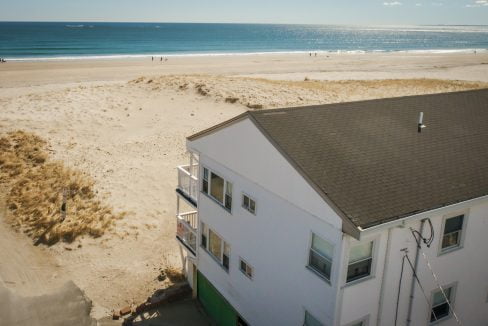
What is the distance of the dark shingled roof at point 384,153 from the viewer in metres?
11.2

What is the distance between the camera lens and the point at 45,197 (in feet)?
88.4

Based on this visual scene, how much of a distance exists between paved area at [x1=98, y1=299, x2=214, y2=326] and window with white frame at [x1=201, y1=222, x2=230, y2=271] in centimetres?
287

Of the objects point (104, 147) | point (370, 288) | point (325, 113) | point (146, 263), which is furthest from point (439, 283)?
point (104, 147)

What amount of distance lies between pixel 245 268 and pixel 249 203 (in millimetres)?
2367

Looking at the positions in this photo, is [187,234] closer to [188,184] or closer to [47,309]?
[188,184]

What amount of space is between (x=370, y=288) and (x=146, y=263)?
522 inches

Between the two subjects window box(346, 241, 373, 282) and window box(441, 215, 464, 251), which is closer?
window box(346, 241, 373, 282)

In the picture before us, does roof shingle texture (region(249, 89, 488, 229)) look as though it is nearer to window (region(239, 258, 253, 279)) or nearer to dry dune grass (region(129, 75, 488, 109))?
window (region(239, 258, 253, 279))

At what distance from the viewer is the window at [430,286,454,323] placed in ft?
44.2

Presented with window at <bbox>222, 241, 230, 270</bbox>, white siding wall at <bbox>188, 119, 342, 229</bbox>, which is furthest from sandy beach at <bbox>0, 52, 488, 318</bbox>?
white siding wall at <bbox>188, 119, 342, 229</bbox>

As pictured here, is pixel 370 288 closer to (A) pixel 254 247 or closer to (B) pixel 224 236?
(A) pixel 254 247

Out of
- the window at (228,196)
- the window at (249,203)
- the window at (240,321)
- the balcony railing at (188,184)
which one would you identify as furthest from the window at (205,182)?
the window at (240,321)

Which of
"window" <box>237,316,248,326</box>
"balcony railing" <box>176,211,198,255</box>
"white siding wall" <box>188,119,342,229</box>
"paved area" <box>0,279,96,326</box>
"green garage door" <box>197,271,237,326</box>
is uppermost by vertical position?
"white siding wall" <box>188,119,342,229</box>

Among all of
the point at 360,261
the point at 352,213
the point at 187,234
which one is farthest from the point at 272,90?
the point at 352,213
